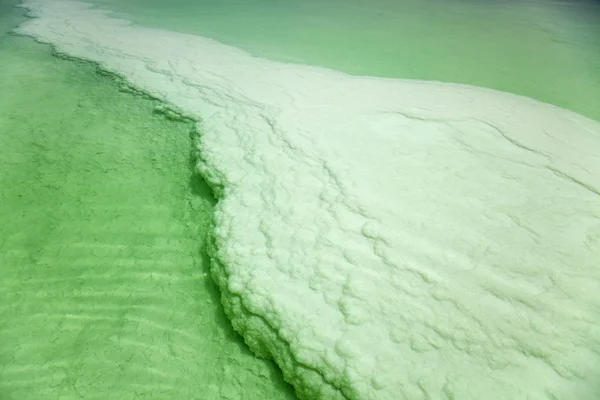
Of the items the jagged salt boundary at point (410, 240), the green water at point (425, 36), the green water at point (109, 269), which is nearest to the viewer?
the jagged salt boundary at point (410, 240)

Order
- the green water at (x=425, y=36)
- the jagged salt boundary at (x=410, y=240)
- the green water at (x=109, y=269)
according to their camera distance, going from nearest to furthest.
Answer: the jagged salt boundary at (x=410, y=240)
the green water at (x=109, y=269)
the green water at (x=425, y=36)

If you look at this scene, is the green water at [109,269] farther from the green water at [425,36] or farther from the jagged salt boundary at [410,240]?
the green water at [425,36]

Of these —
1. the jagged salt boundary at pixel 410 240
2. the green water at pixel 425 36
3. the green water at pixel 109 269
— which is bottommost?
the green water at pixel 109 269

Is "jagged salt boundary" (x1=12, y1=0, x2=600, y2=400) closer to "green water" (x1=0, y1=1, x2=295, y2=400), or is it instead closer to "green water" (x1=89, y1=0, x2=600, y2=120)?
"green water" (x1=0, y1=1, x2=295, y2=400)

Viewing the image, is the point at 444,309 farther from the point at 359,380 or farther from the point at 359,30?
the point at 359,30

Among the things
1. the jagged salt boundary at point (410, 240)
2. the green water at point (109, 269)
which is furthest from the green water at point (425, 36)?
the green water at point (109, 269)

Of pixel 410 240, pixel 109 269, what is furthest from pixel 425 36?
pixel 109 269

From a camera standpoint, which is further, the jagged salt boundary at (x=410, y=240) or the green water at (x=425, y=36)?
the green water at (x=425, y=36)
